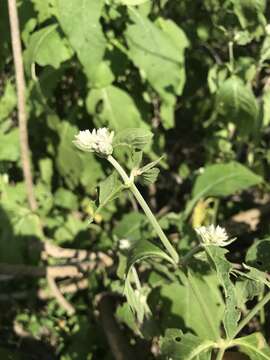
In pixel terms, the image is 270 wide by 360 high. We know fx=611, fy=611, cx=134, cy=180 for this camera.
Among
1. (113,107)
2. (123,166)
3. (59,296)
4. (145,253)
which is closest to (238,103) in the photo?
(113,107)

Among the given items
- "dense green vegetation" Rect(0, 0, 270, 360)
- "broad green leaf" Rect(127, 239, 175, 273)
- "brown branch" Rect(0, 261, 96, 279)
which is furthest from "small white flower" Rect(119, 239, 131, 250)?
Result: "broad green leaf" Rect(127, 239, 175, 273)

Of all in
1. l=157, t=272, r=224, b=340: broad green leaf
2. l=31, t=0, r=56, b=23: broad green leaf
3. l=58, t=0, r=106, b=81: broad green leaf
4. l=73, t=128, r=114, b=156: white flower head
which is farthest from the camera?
l=31, t=0, r=56, b=23: broad green leaf

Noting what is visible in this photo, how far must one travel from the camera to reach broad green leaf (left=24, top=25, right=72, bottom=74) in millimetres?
2070

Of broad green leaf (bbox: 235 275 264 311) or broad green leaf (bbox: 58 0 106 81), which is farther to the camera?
broad green leaf (bbox: 58 0 106 81)

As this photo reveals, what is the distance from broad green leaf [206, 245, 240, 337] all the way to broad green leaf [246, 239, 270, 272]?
169 millimetres

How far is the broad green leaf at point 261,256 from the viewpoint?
151 cm

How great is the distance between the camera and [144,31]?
7.03ft

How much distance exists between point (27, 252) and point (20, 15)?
0.94 meters

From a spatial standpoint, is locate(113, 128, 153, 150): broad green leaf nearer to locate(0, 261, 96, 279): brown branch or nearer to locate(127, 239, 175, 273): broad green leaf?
locate(127, 239, 175, 273): broad green leaf

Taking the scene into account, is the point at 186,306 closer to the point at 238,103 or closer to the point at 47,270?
the point at 47,270

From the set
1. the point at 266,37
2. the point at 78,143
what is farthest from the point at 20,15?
the point at 78,143

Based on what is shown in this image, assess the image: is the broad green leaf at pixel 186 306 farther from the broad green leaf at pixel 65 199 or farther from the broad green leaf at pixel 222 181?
the broad green leaf at pixel 65 199

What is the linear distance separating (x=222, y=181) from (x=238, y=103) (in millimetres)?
361

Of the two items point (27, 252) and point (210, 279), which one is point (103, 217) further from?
point (210, 279)
